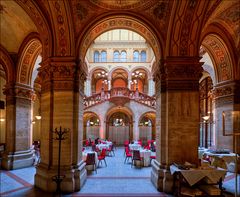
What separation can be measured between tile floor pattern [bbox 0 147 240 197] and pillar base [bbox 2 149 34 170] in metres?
0.44

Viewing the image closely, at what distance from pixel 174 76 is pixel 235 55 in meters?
4.60

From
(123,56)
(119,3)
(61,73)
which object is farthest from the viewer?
(123,56)

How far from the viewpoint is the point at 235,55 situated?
9.99 m

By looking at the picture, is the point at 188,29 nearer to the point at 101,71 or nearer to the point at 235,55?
the point at 235,55

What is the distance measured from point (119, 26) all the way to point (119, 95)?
37.9 ft

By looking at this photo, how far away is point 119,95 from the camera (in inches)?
778

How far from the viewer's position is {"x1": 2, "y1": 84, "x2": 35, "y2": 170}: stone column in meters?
10.4

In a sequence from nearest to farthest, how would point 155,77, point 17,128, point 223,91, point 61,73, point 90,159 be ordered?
point 61,73, point 155,77, point 90,159, point 223,91, point 17,128

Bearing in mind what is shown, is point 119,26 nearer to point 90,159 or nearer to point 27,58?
point 27,58

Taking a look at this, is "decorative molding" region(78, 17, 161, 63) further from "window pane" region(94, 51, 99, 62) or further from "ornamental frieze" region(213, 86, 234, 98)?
"window pane" region(94, 51, 99, 62)

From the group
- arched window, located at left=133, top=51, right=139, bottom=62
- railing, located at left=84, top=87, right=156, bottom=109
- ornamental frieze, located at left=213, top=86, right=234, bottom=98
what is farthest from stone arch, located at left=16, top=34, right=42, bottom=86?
arched window, located at left=133, top=51, right=139, bottom=62

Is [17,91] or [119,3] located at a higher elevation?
[119,3]

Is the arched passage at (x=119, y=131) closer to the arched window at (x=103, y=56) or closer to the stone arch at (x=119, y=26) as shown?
A: the arched window at (x=103, y=56)

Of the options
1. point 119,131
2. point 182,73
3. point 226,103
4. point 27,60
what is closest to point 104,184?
point 182,73
